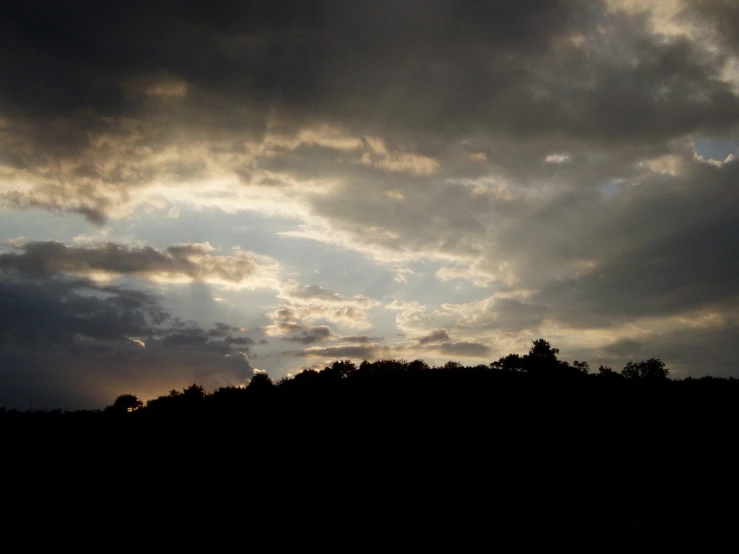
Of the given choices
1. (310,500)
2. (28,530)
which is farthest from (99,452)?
(310,500)

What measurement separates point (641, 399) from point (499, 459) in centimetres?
1494

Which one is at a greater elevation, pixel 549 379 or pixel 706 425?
pixel 549 379

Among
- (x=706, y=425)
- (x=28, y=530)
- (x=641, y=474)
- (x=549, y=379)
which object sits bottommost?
(x=28, y=530)

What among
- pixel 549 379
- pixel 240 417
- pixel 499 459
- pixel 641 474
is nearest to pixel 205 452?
pixel 240 417

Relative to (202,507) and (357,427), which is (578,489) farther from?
(202,507)

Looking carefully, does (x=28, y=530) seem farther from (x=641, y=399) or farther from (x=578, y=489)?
(x=641, y=399)

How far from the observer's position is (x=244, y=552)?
34.4ft

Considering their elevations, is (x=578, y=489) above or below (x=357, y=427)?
below

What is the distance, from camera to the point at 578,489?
24.8 meters

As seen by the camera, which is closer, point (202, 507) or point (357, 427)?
point (202, 507)

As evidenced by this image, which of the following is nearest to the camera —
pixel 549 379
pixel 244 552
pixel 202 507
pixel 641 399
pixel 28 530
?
pixel 244 552

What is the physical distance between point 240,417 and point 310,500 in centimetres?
1394

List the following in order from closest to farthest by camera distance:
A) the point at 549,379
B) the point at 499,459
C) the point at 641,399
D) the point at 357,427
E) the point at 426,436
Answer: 1. the point at 499,459
2. the point at 426,436
3. the point at 357,427
4. the point at 641,399
5. the point at 549,379

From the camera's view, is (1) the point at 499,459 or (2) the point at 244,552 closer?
(2) the point at 244,552
